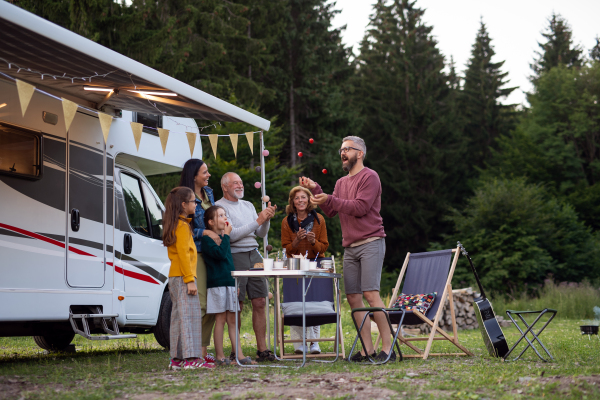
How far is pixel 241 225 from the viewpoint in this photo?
17.3 feet

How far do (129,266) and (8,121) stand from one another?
1.73 m

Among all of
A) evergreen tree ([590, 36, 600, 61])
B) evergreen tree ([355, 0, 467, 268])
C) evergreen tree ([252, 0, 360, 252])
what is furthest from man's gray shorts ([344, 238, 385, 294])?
evergreen tree ([590, 36, 600, 61])

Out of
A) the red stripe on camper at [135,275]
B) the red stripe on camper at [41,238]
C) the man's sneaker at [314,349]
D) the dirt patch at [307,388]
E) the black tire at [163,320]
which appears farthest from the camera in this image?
the black tire at [163,320]

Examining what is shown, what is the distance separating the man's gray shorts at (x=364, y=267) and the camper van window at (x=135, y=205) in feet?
7.13

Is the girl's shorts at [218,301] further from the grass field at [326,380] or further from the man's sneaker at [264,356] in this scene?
the man's sneaker at [264,356]

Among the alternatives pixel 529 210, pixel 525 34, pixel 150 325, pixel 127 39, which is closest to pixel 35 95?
pixel 150 325

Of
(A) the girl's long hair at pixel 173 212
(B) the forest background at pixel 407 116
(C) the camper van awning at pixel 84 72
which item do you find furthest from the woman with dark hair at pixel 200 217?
(B) the forest background at pixel 407 116

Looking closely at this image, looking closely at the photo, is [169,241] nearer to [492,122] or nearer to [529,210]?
[529,210]

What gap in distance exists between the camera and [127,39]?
14406 millimetres

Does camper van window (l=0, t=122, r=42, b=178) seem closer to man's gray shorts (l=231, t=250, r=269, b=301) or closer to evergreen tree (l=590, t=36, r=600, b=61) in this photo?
man's gray shorts (l=231, t=250, r=269, b=301)

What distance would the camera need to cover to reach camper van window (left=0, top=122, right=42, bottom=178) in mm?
4736

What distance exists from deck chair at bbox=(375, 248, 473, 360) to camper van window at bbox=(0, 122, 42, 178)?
321cm

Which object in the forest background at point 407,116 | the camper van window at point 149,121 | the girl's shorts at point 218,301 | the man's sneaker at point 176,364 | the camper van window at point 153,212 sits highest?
the forest background at point 407,116

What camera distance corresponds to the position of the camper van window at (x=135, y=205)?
19.6 feet
